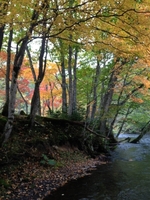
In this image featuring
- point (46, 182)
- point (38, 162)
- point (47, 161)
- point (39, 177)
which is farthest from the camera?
point (47, 161)

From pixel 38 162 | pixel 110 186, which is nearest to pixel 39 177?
pixel 38 162

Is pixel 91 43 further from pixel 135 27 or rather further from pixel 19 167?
pixel 19 167

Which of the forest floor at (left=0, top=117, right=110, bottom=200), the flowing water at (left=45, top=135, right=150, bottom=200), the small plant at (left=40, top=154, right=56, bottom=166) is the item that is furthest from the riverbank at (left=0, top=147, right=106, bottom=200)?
the flowing water at (left=45, top=135, right=150, bottom=200)

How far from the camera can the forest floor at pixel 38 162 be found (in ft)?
19.6

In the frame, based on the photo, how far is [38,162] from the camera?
25.6ft

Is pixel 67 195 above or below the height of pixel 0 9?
below

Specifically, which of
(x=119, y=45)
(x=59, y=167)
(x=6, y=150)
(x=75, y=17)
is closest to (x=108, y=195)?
(x=59, y=167)

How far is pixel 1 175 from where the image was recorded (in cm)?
613

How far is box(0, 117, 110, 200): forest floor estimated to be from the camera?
19.6 feet

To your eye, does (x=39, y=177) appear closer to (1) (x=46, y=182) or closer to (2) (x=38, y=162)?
(1) (x=46, y=182)

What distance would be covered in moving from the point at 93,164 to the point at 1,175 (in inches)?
197

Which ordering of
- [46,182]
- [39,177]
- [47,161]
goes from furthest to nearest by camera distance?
1. [47,161]
2. [39,177]
3. [46,182]

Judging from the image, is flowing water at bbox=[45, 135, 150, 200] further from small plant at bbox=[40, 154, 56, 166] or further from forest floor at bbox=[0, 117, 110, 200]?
small plant at bbox=[40, 154, 56, 166]

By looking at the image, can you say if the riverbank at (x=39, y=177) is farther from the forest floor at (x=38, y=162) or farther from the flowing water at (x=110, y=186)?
the flowing water at (x=110, y=186)
